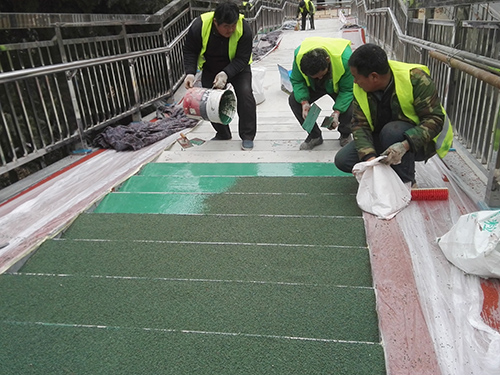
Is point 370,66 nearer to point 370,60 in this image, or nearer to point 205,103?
point 370,60

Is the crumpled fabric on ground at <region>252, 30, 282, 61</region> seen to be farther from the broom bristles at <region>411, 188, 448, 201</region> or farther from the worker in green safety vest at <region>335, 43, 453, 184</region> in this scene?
the broom bristles at <region>411, 188, 448, 201</region>

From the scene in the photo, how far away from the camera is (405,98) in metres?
2.27

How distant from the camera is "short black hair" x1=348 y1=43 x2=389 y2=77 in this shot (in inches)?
84.0

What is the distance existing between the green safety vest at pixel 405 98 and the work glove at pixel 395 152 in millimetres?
221

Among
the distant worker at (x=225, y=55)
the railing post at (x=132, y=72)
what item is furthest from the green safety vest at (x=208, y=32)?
the railing post at (x=132, y=72)

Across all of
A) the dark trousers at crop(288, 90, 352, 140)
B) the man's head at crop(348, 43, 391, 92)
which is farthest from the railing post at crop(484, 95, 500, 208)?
the dark trousers at crop(288, 90, 352, 140)

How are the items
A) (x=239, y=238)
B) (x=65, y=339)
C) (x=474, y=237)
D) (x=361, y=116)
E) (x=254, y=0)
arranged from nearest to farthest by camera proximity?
(x=65, y=339) → (x=474, y=237) → (x=239, y=238) → (x=361, y=116) → (x=254, y=0)

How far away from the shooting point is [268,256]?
1903mm

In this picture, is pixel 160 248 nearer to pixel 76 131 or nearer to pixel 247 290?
pixel 247 290

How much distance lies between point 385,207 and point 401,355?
1006mm

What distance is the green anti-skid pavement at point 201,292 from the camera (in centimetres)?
134

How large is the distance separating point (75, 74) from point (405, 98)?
2.90 m

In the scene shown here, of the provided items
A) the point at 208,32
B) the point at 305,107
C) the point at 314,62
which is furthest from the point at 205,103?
the point at 314,62

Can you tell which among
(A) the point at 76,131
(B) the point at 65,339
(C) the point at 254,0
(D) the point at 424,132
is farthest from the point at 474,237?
(C) the point at 254,0
